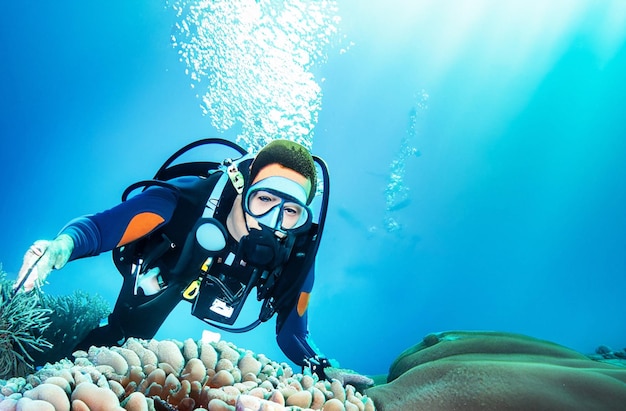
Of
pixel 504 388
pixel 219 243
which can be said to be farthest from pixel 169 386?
pixel 219 243

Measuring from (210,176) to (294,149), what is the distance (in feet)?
3.34

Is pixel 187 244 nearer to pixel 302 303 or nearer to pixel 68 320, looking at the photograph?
pixel 302 303

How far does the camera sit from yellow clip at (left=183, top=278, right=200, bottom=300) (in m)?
3.71

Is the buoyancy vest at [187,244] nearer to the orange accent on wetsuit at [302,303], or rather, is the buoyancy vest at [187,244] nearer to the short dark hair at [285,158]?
the short dark hair at [285,158]

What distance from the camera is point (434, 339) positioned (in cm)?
346

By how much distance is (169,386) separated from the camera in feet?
4.95

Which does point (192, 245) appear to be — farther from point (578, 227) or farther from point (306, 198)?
point (578, 227)

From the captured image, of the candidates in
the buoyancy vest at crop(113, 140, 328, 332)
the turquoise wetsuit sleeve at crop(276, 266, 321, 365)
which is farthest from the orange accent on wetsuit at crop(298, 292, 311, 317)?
the buoyancy vest at crop(113, 140, 328, 332)

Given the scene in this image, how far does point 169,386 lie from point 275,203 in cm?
224

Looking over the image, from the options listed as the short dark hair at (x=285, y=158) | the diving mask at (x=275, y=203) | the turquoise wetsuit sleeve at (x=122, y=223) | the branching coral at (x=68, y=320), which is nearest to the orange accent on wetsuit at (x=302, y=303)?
the diving mask at (x=275, y=203)

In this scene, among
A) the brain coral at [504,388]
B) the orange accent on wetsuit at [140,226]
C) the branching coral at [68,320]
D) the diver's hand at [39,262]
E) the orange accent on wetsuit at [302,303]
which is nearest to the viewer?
the brain coral at [504,388]

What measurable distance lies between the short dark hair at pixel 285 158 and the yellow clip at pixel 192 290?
1301 millimetres

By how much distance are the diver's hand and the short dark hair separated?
195cm

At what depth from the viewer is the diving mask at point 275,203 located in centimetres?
354
